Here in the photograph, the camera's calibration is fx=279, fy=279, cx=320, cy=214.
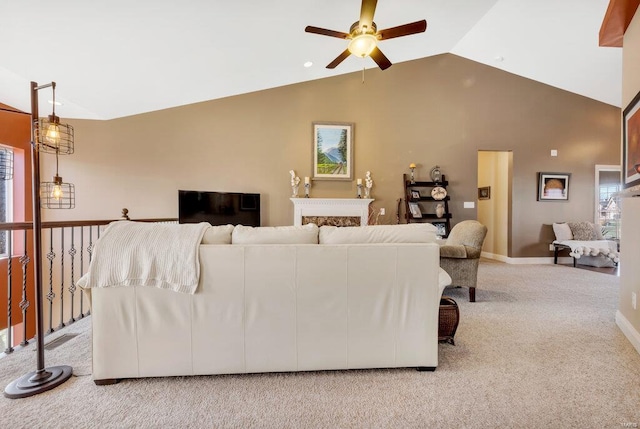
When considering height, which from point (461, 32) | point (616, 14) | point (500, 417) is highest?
point (461, 32)

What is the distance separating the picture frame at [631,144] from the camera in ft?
6.94

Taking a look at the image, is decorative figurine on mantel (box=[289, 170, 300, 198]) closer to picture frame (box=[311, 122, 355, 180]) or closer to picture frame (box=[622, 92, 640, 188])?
picture frame (box=[311, 122, 355, 180])

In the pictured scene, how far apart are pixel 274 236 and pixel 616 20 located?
3278 mm

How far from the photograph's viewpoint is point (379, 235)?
1.74 m

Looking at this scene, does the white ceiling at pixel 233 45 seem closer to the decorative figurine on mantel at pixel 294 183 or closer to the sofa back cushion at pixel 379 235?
the decorative figurine on mantel at pixel 294 183

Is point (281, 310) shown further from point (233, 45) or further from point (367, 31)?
point (233, 45)

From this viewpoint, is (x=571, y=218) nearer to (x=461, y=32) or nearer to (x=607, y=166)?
(x=607, y=166)

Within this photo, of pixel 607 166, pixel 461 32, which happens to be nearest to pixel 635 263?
pixel 461 32

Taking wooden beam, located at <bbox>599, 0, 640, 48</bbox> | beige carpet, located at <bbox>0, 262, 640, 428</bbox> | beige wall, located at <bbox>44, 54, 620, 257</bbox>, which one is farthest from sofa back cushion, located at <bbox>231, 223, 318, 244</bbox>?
beige wall, located at <bbox>44, 54, 620, 257</bbox>

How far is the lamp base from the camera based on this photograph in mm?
1499

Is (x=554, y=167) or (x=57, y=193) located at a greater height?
(x=554, y=167)

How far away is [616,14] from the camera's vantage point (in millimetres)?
2236

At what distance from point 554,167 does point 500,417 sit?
602 centimetres

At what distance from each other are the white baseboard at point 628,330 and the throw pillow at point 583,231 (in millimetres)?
3577
